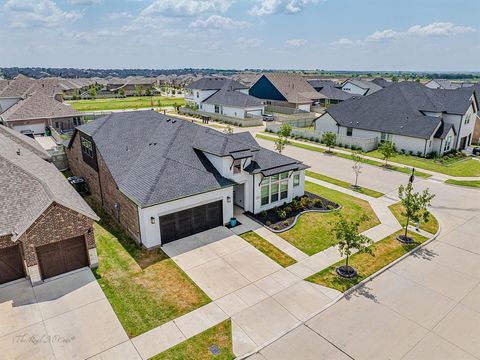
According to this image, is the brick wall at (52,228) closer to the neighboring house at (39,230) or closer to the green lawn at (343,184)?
the neighboring house at (39,230)

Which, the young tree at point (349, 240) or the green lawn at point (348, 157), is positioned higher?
the young tree at point (349, 240)

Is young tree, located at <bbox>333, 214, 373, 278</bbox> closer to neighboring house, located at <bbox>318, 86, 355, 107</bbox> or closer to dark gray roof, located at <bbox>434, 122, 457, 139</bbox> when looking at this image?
dark gray roof, located at <bbox>434, 122, 457, 139</bbox>

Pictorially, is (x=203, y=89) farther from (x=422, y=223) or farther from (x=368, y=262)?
(x=368, y=262)

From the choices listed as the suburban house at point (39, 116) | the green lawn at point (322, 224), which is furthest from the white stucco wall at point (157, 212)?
the suburban house at point (39, 116)

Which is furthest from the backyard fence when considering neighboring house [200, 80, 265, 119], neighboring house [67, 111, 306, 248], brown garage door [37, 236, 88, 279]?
brown garage door [37, 236, 88, 279]

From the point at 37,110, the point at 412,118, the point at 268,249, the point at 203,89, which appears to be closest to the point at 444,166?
the point at 412,118

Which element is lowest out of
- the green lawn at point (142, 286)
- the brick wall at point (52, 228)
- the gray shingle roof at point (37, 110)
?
the green lawn at point (142, 286)

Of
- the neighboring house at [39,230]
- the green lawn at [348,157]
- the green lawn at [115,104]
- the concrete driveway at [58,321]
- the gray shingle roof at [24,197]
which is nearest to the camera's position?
the concrete driveway at [58,321]
